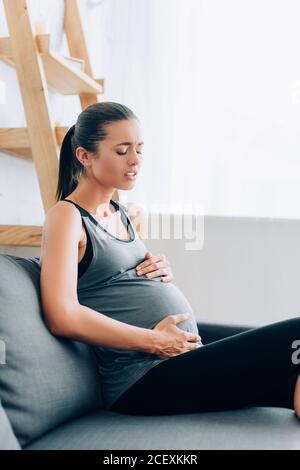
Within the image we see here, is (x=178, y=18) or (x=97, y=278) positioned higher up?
(x=178, y=18)

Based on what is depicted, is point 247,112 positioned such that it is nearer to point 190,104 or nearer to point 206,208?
point 190,104

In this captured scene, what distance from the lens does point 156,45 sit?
7.59 ft

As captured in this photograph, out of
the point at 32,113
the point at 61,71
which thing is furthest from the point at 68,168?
the point at 61,71

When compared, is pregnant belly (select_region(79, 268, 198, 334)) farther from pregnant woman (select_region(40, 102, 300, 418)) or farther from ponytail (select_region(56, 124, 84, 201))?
ponytail (select_region(56, 124, 84, 201))

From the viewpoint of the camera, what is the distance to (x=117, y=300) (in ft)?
4.13

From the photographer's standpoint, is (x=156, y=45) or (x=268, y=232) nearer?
(x=268, y=232)

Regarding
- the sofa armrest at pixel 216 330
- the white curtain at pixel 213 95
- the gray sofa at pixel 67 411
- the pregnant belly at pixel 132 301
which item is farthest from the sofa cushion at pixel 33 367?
the white curtain at pixel 213 95

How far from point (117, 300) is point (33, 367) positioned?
12.2 inches

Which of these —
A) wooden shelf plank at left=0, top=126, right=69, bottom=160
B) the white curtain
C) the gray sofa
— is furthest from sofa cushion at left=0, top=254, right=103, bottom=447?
the white curtain

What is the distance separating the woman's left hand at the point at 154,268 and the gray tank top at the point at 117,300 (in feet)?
0.10

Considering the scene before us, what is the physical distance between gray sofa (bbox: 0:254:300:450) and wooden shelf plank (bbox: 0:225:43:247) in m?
0.49
